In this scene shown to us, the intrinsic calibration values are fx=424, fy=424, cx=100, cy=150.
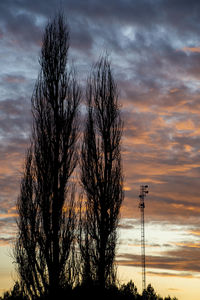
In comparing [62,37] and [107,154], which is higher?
[62,37]

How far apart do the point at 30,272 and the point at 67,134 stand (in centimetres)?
650

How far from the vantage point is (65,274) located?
17.5 metres

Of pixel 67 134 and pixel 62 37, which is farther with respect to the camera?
pixel 62 37

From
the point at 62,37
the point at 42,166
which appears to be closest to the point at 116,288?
the point at 42,166

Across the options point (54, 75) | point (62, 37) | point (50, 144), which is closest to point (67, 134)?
point (50, 144)

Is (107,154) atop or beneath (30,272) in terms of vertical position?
atop

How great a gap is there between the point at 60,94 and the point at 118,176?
194 inches

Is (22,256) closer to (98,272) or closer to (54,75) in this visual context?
(98,272)

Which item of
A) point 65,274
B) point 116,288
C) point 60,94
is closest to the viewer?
point 65,274

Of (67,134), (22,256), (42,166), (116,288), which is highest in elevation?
(67,134)

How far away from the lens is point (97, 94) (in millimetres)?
21438

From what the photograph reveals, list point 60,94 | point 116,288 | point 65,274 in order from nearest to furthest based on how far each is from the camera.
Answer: point 65,274 < point 60,94 < point 116,288

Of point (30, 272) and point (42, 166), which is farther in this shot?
point (30, 272)

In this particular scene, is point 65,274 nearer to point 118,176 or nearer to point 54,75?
point 118,176
